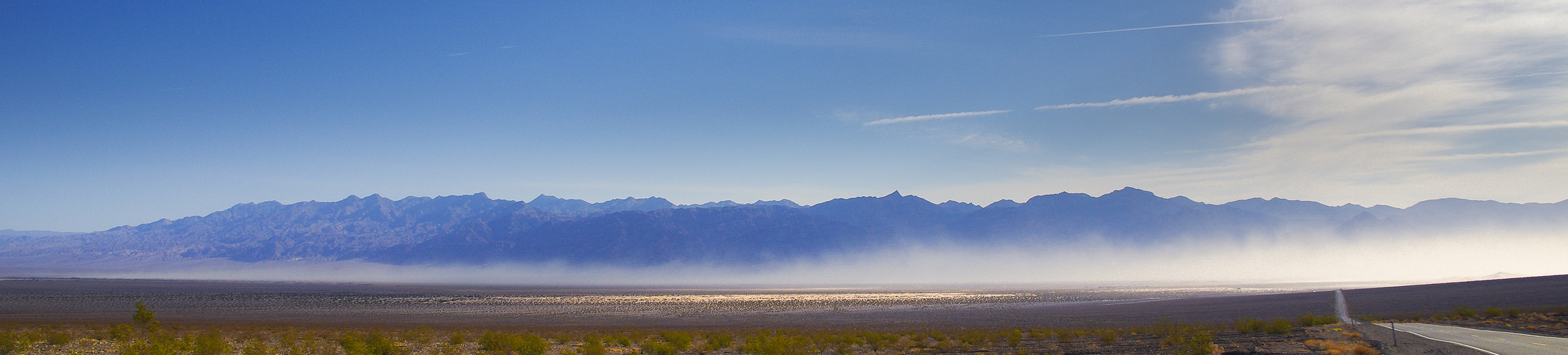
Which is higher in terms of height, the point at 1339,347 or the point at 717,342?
the point at 1339,347

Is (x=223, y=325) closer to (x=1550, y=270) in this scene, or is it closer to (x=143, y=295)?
(x=143, y=295)

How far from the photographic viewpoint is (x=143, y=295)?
7319 cm

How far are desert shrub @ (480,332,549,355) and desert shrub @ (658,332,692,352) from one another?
4.53m

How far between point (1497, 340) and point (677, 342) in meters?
24.0

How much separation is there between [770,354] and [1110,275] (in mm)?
197205

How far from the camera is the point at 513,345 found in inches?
925

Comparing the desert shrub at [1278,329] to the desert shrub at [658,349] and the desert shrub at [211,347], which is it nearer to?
the desert shrub at [658,349]

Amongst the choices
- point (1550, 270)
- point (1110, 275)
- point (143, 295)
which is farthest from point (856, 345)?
point (1550, 270)

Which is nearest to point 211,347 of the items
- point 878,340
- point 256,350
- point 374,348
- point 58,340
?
point 256,350

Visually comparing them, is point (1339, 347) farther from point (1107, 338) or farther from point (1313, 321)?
point (1313, 321)

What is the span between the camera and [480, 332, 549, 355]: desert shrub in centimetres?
2250

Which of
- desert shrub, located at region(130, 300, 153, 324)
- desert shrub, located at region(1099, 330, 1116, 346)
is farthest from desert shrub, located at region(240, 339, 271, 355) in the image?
desert shrub, located at region(1099, 330, 1116, 346)

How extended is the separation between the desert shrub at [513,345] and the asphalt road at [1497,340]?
80.1ft

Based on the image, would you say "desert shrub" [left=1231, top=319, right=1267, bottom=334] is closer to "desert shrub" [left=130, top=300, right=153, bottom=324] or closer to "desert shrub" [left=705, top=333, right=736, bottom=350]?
"desert shrub" [left=705, top=333, right=736, bottom=350]
